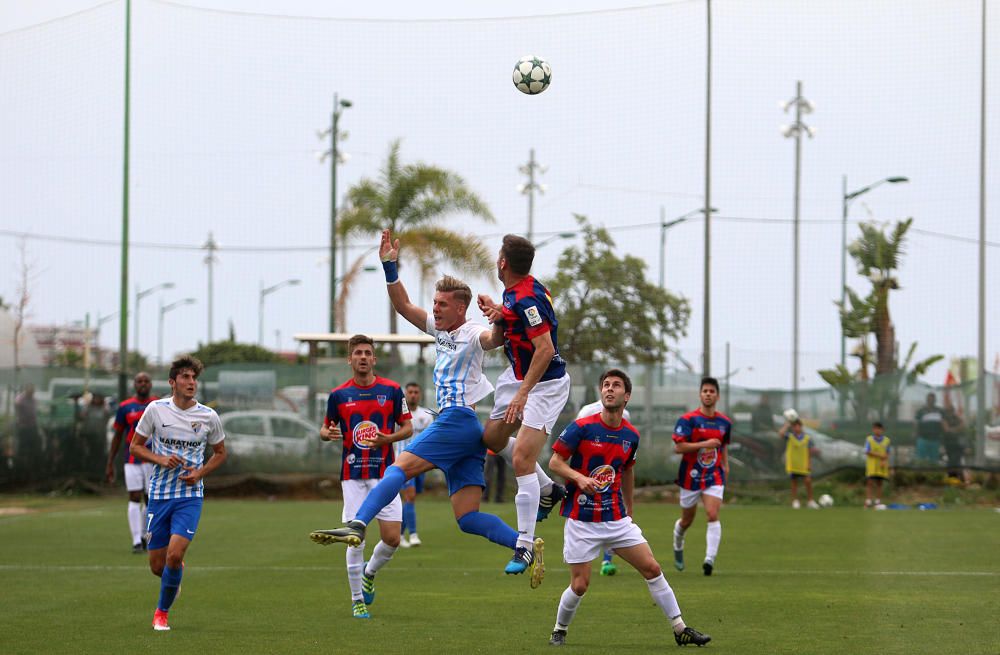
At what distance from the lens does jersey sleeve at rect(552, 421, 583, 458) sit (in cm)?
959

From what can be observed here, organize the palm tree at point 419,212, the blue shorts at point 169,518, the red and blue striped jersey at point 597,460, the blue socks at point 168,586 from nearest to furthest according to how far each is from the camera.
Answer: the red and blue striped jersey at point 597,460 < the blue socks at point 168,586 < the blue shorts at point 169,518 < the palm tree at point 419,212

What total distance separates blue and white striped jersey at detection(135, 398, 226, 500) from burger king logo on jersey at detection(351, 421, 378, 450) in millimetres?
1549

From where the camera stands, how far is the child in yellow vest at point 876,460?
2752 cm

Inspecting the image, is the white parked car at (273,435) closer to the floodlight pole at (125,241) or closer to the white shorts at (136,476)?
the floodlight pole at (125,241)

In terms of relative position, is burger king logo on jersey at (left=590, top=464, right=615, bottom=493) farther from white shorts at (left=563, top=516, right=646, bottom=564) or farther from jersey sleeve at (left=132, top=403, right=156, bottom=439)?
jersey sleeve at (left=132, top=403, right=156, bottom=439)

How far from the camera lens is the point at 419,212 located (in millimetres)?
35625

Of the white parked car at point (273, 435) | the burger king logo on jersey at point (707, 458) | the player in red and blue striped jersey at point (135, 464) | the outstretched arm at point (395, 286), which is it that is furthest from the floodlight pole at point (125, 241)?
the outstretched arm at point (395, 286)

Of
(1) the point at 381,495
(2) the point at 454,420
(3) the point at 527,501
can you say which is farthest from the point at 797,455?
(1) the point at 381,495

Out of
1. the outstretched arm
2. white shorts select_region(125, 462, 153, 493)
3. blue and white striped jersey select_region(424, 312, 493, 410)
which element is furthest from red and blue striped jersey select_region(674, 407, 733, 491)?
white shorts select_region(125, 462, 153, 493)

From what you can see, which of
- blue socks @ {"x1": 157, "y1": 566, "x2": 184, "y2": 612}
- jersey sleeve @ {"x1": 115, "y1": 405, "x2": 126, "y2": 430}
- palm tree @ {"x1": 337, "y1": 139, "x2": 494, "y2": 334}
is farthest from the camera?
palm tree @ {"x1": 337, "y1": 139, "x2": 494, "y2": 334}

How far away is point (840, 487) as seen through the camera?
96.7 ft

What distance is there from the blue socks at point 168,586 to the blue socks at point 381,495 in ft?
7.52

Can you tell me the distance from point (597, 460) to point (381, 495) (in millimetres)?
1640

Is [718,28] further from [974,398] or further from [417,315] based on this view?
[417,315]
